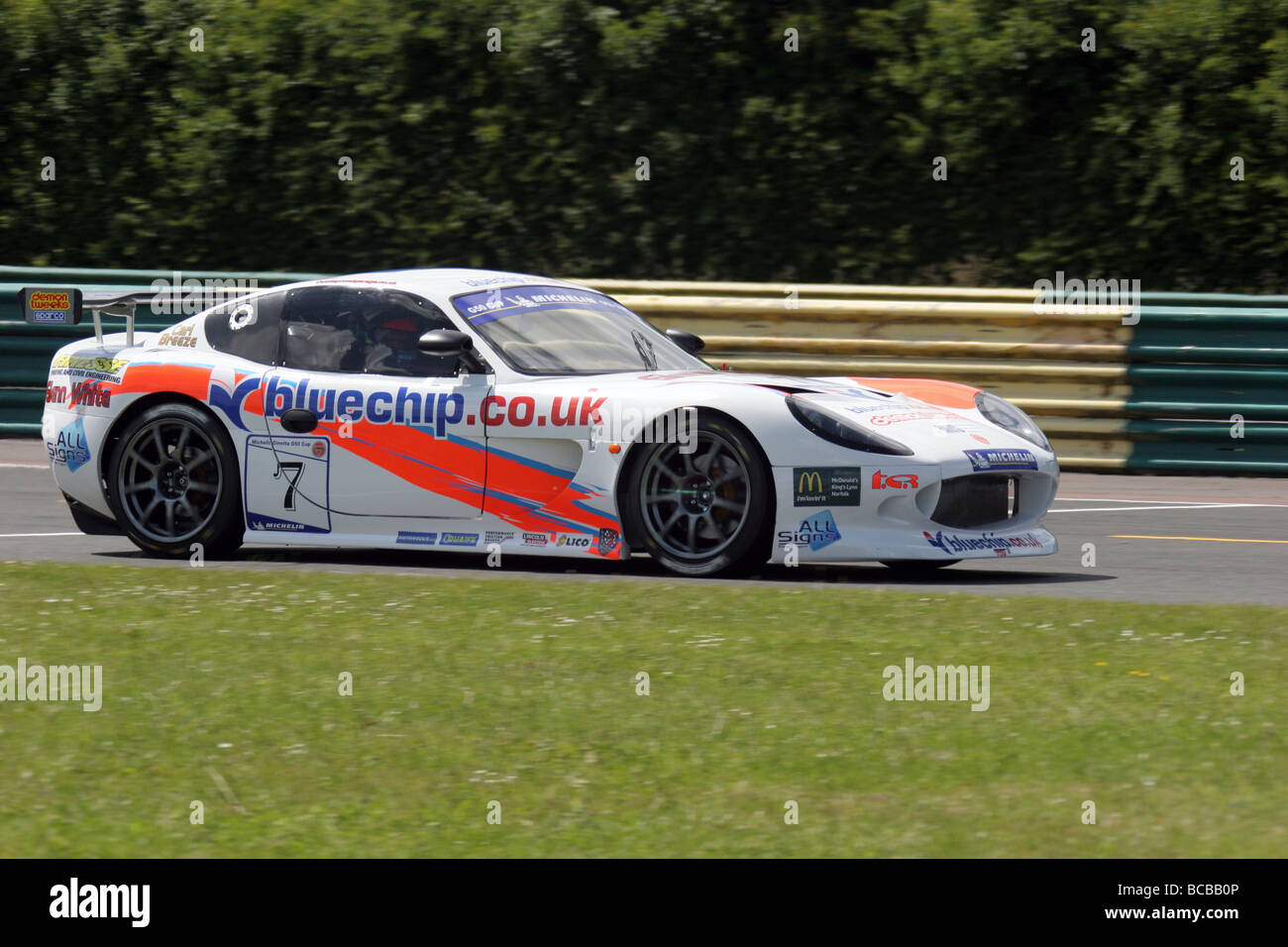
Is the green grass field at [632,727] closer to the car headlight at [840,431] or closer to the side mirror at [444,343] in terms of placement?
the car headlight at [840,431]

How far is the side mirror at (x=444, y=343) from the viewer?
28.4ft

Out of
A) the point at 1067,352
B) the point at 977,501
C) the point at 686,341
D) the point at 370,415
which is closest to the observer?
the point at 977,501

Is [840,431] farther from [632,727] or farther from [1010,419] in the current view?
[632,727]

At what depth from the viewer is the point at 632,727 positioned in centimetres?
552

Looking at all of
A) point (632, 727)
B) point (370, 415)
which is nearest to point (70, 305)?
point (370, 415)

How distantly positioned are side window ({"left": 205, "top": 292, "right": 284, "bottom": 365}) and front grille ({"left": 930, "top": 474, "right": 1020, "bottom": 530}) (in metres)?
3.17

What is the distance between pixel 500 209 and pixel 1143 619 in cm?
1037

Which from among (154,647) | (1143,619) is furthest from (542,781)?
(1143,619)

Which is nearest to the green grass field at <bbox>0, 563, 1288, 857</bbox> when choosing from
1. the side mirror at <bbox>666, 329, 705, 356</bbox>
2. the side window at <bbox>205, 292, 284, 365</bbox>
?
the side window at <bbox>205, 292, 284, 365</bbox>

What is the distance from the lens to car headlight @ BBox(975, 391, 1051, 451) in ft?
28.9

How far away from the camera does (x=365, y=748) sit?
5285mm

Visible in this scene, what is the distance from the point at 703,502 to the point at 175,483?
2.59 meters

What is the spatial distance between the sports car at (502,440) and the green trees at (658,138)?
636 cm
